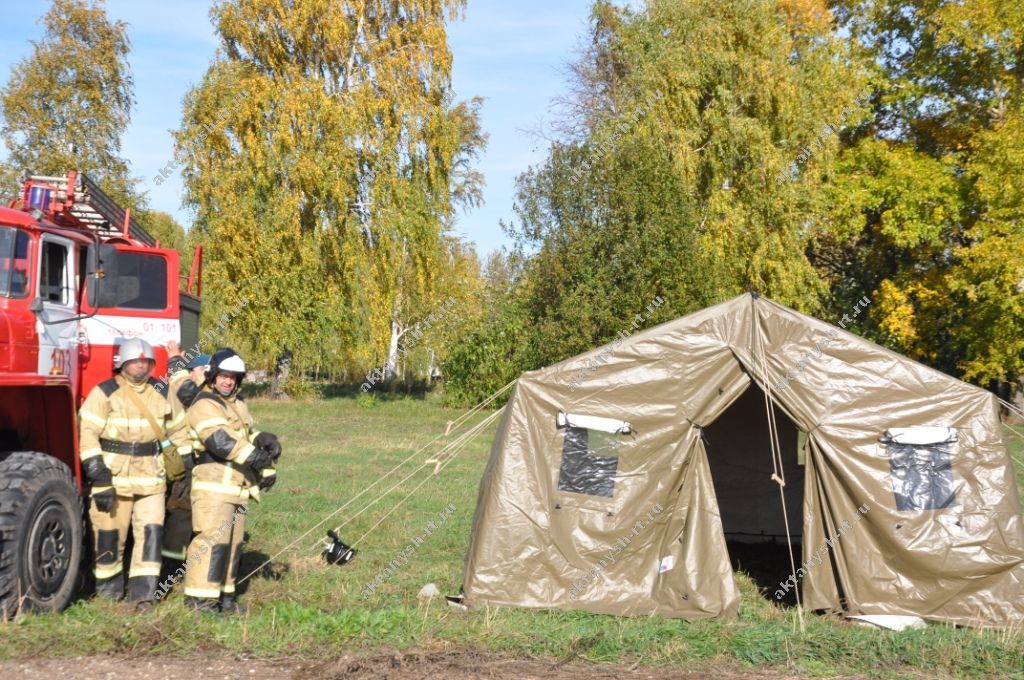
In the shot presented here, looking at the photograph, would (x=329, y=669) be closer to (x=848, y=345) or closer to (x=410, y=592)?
(x=410, y=592)

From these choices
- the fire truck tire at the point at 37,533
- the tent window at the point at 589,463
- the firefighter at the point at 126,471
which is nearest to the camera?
the fire truck tire at the point at 37,533

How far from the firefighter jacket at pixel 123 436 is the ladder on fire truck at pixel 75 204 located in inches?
64.8

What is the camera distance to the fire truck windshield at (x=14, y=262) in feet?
22.5

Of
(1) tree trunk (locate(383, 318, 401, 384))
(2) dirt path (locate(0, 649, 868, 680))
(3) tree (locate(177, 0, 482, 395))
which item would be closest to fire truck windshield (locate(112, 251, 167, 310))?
(2) dirt path (locate(0, 649, 868, 680))

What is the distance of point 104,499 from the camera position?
7004 millimetres

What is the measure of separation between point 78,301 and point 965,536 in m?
6.85

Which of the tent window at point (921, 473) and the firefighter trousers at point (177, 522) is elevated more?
the tent window at point (921, 473)

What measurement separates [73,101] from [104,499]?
2342cm

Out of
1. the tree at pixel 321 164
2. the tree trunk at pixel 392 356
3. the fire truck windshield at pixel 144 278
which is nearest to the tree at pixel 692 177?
the tree at pixel 321 164

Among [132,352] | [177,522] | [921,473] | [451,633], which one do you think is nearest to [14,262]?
[132,352]

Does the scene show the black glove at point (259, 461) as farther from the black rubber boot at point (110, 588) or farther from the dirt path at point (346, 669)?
the dirt path at point (346, 669)

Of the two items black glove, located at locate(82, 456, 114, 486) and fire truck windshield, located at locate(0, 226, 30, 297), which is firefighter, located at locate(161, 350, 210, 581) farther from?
fire truck windshield, located at locate(0, 226, 30, 297)

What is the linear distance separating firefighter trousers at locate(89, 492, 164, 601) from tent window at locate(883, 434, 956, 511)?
537 cm

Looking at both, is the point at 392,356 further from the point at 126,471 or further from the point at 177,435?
the point at 126,471
